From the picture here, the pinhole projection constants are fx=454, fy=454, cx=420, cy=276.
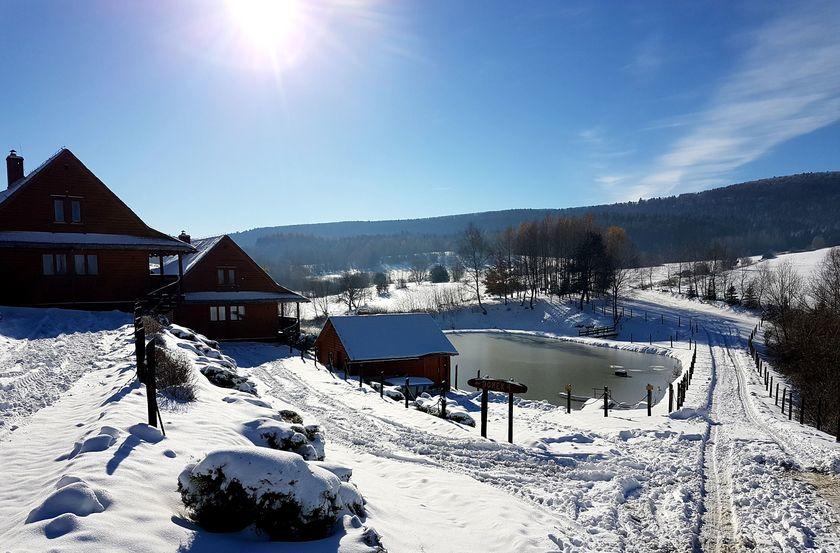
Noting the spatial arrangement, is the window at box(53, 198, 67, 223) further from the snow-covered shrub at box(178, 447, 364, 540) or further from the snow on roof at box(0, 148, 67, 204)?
the snow-covered shrub at box(178, 447, 364, 540)

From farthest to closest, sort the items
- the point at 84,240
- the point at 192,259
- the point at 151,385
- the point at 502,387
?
the point at 192,259 → the point at 84,240 → the point at 502,387 → the point at 151,385

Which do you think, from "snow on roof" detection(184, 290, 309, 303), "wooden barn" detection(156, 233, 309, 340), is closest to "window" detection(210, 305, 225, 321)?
"wooden barn" detection(156, 233, 309, 340)

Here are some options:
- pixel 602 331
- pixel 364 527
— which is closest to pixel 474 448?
pixel 364 527

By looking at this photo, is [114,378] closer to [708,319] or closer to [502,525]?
[502,525]

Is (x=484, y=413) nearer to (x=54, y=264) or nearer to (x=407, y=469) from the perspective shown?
(x=407, y=469)

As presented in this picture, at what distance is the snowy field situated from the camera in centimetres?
494

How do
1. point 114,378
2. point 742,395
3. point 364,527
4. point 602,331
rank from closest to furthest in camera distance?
1. point 364,527
2. point 114,378
3. point 742,395
4. point 602,331

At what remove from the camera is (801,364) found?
1102 inches

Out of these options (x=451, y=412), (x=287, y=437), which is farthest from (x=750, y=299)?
(x=287, y=437)

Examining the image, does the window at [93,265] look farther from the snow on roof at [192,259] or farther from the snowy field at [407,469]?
the snow on roof at [192,259]

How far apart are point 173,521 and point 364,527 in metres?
2.13

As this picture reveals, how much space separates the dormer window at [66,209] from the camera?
2067 centimetres

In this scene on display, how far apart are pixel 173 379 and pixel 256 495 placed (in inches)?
266

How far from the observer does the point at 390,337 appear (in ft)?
92.0
